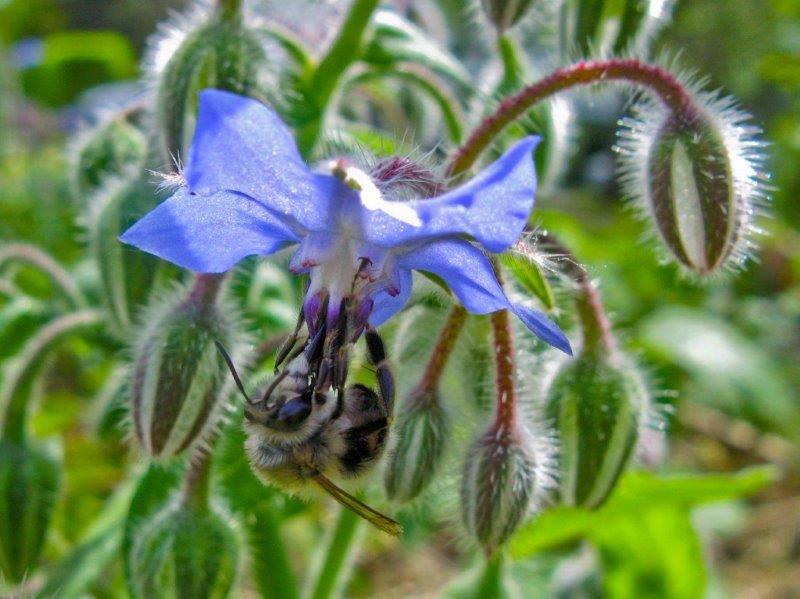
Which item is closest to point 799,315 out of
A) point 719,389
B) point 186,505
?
point 719,389

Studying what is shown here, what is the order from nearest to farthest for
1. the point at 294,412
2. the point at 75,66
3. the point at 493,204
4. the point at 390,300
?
the point at 493,204 < the point at 294,412 < the point at 390,300 < the point at 75,66

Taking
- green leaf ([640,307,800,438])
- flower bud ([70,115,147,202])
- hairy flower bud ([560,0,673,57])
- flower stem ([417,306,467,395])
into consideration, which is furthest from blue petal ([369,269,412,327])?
green leaf ([640,307,800,438])

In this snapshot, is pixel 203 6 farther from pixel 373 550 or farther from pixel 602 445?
pixel 373 550

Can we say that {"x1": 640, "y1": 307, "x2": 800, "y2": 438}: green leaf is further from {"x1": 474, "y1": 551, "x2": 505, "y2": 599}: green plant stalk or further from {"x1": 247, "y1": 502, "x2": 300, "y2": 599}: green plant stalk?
{"x1": 247, "y1": 502, "x2": 300, "y2": 599}: green plant stalk

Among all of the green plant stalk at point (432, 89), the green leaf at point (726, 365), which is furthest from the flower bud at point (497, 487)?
the green leaf at point (726, 365)

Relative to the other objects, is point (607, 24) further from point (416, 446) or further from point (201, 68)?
point (416, 446)

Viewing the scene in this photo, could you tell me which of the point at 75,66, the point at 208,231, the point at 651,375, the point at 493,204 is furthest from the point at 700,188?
the point at 75,66

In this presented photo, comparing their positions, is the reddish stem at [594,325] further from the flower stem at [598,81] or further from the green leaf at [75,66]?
the green leaf at [75,66]
